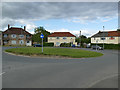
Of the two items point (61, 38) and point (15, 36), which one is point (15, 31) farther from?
point (61, 38)

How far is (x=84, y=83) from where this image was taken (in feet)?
19.6

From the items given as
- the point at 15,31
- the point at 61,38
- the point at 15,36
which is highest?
the point at 15,31

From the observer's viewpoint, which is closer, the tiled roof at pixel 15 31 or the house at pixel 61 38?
the tiled roof at pixel 15 31

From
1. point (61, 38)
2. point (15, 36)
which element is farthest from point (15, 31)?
point (61, 38)

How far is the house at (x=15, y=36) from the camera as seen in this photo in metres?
53.3

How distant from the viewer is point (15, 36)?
5409 cm

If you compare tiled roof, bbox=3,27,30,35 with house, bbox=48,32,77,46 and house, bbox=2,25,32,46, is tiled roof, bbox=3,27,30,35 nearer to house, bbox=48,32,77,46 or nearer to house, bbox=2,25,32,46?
house, bbox=2,25,32,46

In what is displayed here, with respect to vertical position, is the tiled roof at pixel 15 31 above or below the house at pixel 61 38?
above

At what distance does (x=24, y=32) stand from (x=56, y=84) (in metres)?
54.1

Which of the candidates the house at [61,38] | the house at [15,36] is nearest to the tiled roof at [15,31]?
the house at [15,36]

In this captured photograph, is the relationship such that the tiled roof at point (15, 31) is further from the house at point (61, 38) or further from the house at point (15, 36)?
the house at point (61, 38)

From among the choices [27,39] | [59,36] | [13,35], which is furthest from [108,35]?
[13,35]

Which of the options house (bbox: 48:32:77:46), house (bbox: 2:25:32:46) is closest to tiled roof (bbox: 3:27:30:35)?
house (bbox: 2:25:32:46)

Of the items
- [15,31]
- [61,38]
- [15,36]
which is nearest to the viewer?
[15,36]
